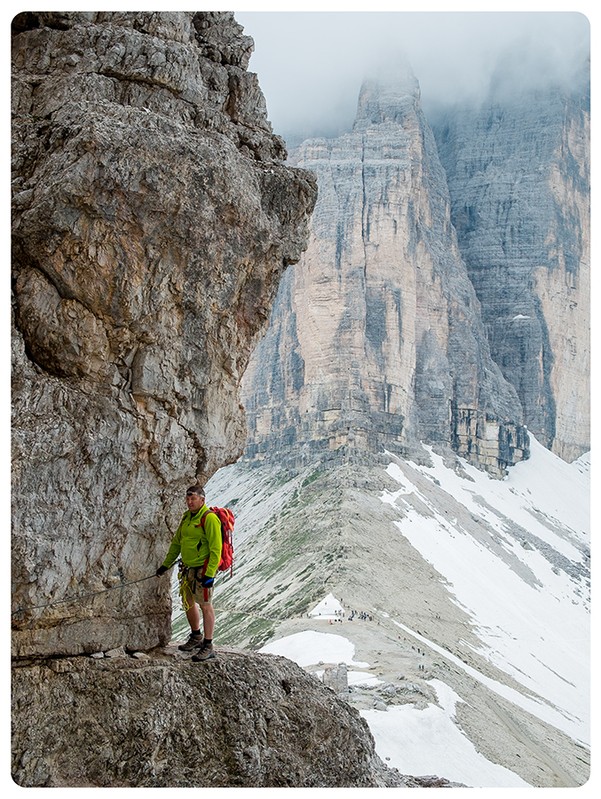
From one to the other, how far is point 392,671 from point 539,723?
1668 centimetres

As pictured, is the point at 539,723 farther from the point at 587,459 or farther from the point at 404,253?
the point at 587,459

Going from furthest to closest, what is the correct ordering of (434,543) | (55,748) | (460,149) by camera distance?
(460,149), (434,543), (55,748)

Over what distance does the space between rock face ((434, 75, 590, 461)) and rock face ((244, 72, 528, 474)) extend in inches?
759

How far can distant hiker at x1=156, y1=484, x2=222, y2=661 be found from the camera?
1303cm

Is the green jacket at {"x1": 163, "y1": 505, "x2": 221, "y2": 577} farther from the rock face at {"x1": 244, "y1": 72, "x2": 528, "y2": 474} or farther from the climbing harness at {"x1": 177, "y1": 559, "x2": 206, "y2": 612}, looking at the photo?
the rock face at {"x1": 244, "y1": 72, "x2": 528, "y2": 474}

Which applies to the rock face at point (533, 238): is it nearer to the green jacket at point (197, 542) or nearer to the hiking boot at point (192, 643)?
the hiking boot at point (192, 643)

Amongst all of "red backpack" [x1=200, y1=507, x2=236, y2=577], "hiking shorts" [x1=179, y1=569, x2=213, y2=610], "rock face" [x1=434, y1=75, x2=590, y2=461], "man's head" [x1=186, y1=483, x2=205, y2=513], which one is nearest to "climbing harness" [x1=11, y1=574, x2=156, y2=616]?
"hiking shorts" [x1=179, y1=569, x2=213, y2=610]

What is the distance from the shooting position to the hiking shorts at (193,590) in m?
13.2

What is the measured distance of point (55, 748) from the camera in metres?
11.7

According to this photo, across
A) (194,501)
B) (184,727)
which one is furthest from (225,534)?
(184,727)

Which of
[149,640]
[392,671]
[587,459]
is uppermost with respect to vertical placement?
[149,640]

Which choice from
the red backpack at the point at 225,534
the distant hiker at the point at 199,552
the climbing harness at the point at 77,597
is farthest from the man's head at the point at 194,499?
the climbing harness at the point at 77,597

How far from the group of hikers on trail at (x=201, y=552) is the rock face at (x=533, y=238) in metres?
154

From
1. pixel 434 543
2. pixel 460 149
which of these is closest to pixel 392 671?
pixel 434 543
